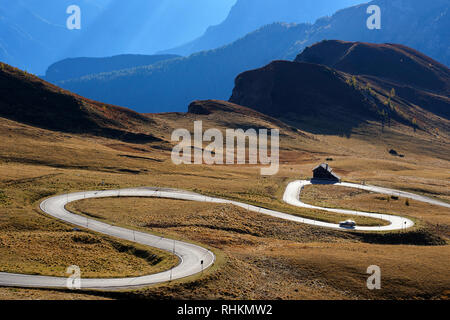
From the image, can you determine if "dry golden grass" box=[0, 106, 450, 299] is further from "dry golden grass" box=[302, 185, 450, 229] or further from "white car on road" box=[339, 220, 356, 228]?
"white car on road" box=[339, 220, 356, 228]

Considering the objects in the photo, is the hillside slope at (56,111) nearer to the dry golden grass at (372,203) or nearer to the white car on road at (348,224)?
the dry golden grass at (372,203)

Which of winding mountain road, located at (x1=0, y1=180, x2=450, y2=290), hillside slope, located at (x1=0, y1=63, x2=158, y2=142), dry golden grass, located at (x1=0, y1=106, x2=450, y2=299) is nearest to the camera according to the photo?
winding mountain road, located at (x1=0, y1=180, x2=450, y2=290)

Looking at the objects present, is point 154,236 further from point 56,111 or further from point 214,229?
point 56,111

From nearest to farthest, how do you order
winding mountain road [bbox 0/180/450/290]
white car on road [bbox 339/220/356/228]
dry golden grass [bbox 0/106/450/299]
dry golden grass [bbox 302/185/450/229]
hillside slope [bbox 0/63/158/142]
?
winding mountain road [bbox 0/180/450/290] → dry golden grass [bbox 0/106/450/299] → white car on road [bbox 339/220/356/228] → dry golden grass [bbox 302/185/450/229] → hillside slope [bbox 0/63/158/142]

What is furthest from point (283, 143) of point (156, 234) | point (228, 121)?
point (156, 234)

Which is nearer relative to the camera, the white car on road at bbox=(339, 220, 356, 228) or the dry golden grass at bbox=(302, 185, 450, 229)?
the white car on road at bbox=(339, 220, 356, 228)

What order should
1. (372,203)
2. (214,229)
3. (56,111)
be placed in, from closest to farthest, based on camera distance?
(214,229), (372,203), (56,111)

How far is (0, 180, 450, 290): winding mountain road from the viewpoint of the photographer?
3316 cm

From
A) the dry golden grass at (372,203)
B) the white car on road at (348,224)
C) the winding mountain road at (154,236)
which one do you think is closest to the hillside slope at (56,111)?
the winding mountain road at (154,236)

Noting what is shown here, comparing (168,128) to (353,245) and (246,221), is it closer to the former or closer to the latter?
(246,221)

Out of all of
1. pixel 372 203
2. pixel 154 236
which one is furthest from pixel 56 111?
pixel 372 203

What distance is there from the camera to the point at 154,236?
157 feet

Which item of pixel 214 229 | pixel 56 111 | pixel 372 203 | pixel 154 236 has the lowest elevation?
pixel 214 229

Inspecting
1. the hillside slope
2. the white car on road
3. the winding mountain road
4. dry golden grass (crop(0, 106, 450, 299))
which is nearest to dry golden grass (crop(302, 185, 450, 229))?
dry golden grass (crop(0, 106, 450, 299))
